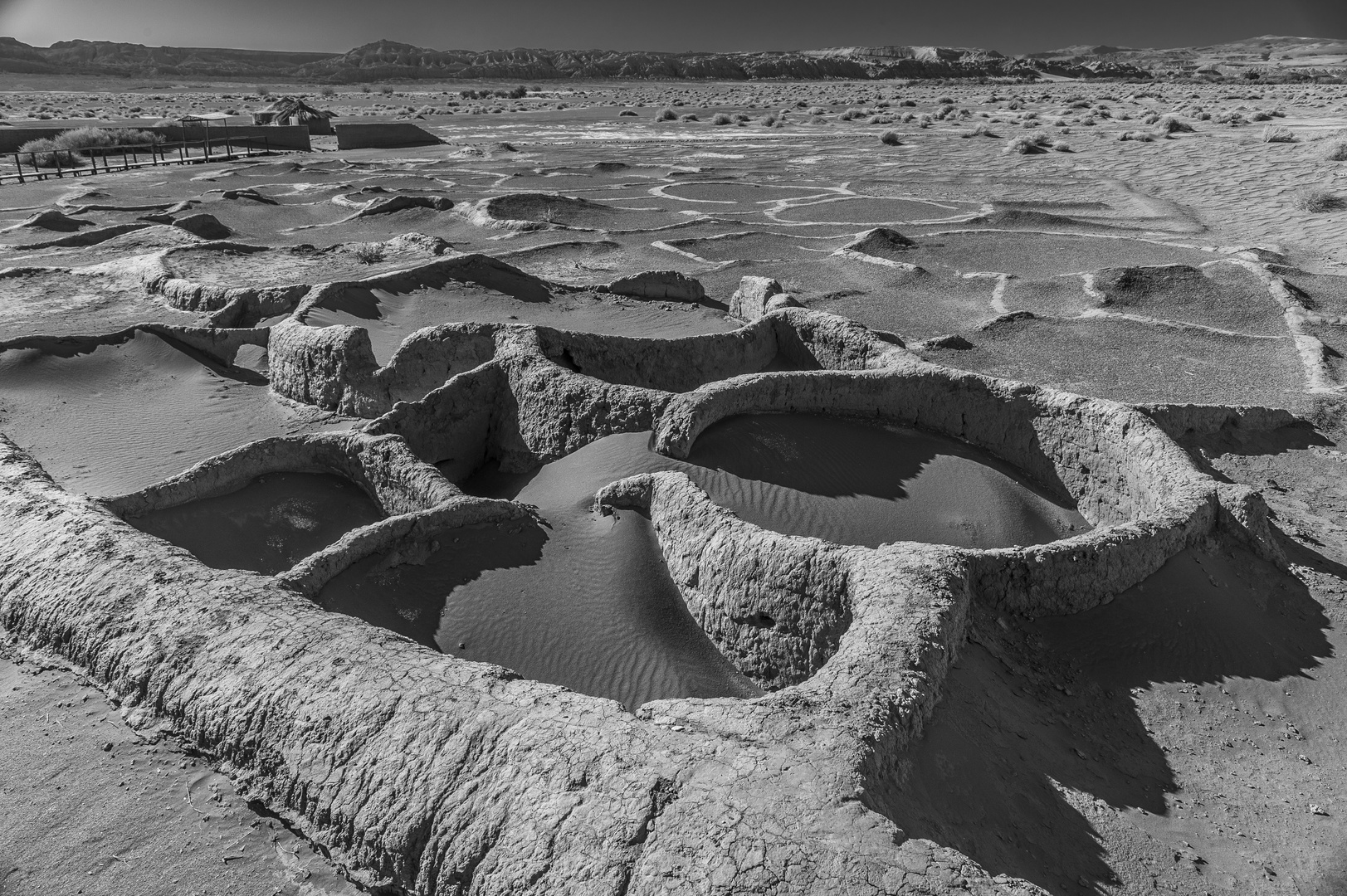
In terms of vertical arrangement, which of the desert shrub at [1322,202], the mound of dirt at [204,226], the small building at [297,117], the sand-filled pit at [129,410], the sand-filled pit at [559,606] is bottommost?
the sand-filled pit at [559,606]

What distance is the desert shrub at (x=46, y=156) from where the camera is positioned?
973 inches

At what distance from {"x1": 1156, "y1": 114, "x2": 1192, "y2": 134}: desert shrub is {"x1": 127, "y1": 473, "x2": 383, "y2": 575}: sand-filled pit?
2551 centimetres

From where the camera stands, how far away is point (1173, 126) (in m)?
24.6

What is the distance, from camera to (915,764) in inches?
134

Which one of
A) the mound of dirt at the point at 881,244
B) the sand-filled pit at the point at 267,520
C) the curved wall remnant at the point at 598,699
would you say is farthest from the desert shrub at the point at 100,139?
the curved wall remnant at the point at 598,699

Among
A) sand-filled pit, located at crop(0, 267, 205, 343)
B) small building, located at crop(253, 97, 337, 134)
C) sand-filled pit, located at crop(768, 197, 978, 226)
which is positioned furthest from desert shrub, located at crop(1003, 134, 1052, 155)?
small building, located at crop(253, 97, 337, 134)

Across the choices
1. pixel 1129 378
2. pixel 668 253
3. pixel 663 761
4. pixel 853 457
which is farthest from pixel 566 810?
pixel 668 253

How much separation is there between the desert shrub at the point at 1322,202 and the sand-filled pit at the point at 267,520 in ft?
53.5

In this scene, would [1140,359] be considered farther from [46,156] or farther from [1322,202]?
[46,156]

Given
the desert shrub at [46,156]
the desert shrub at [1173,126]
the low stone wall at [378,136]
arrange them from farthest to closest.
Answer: the low stone wall at [378,136] → the desert shrub at [46,156] → the desert shrub at [1173,126]

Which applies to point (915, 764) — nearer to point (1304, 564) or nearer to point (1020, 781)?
point (1020, 781)

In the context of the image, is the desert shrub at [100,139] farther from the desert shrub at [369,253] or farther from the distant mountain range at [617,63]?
the distant mountain range at [617,63]

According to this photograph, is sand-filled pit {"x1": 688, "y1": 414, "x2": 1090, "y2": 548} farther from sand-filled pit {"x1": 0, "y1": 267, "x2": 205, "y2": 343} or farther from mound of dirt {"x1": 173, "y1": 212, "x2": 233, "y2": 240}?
mound of dirt {"x1": 173, "y1": 212, "x2": 233, "y2": 240}

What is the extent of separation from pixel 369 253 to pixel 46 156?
18.1 m
